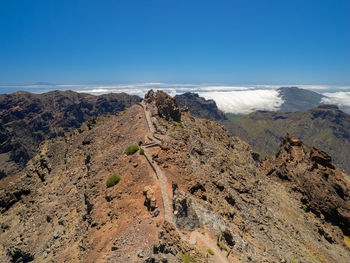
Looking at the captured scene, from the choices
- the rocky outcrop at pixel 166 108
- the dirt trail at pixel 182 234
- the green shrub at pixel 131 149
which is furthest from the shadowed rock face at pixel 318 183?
the green shrub at pixel 131 149

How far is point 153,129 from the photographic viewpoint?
4569 cm

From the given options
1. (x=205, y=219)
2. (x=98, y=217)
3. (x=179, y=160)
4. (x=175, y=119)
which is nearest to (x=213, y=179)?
(x=179, y=160)

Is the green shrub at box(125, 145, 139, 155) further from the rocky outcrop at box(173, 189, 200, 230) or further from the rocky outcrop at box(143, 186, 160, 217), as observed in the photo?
the rocky outcrop at box(173, 189, 200, 230)

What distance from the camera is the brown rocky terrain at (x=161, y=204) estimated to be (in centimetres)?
2269

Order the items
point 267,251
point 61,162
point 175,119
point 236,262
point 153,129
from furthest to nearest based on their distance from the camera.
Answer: point 175,119, point 61,162, point 153,129, point 267,251, point 236,262

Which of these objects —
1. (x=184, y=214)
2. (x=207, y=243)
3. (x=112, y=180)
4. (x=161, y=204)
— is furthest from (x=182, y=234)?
(x=112, y=180)

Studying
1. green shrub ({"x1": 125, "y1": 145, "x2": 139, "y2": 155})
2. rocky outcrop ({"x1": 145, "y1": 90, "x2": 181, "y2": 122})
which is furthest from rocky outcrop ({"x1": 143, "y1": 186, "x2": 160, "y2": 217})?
rocky outcrop ({"x1": 145, "y1": 90, "x2": 181, "y2": 122})

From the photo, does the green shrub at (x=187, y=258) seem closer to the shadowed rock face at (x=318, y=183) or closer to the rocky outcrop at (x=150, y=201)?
the rocky outcrop at (x=150, y=201)

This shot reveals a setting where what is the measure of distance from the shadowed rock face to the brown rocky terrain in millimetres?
324

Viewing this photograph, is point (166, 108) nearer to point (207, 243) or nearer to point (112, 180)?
point (112, 180)

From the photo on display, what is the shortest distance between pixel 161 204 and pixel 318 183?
61.1 m

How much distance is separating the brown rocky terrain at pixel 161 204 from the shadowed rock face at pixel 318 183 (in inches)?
12.7

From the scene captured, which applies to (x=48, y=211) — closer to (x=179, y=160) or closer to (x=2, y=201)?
(x=2, y=201)

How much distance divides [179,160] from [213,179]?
8.44 metres
